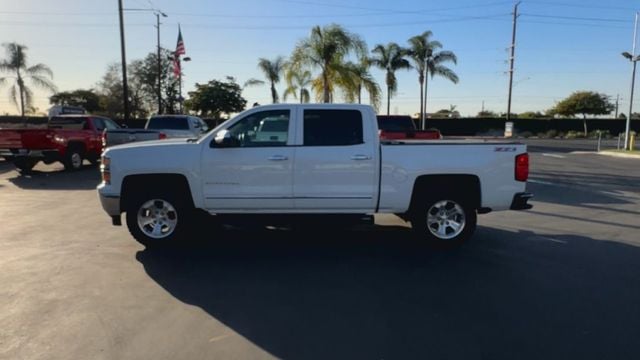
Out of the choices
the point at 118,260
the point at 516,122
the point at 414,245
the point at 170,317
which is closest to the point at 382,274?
the point at 414,245

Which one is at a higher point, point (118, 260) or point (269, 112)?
point (269, 112)

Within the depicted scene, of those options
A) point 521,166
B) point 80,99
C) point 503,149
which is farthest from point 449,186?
point 80,99

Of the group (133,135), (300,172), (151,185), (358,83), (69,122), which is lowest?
(151,185)

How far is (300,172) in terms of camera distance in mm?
6301

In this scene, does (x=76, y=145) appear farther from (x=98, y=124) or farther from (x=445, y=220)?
(x=445, y=220)

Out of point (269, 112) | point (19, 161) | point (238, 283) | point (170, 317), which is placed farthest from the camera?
point (19, 161)

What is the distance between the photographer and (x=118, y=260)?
19.7ft

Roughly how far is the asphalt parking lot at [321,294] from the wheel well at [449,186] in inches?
27.3

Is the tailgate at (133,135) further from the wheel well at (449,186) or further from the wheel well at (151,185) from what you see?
the wheel well at (449,186)

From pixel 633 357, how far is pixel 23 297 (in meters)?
5.40

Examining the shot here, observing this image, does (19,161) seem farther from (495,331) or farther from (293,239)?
(495,331)

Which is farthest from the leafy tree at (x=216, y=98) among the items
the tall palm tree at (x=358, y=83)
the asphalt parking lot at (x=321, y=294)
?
the asphalt parking lot at (x=321, y=294)

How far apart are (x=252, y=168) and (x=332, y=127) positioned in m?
1.19

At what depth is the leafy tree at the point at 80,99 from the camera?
61281 mm
